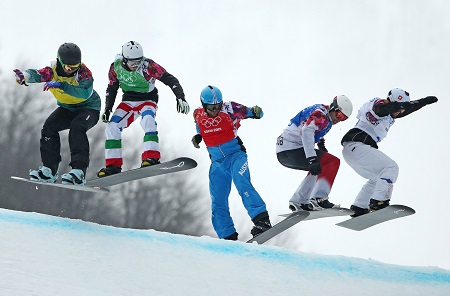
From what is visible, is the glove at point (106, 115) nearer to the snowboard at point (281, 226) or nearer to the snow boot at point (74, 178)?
the snow boot at point (74, 178)

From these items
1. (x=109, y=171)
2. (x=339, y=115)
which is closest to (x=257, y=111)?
(x=339, y=115)

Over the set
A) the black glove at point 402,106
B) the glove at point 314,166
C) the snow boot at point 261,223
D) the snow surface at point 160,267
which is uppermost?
the black glove at point 402,106

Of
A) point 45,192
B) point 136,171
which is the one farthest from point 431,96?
point 45,192

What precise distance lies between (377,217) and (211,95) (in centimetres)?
288

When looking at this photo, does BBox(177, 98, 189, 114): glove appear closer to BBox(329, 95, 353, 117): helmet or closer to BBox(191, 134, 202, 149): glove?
BBox(191, 134, 202, 149): glove

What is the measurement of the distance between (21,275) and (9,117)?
37890mm

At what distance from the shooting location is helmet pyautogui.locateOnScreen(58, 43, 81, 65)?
9.97 meters

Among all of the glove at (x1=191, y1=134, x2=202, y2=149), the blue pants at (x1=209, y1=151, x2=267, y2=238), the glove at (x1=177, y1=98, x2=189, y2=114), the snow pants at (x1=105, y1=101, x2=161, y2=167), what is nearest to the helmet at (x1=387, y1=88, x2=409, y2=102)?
the blue pants at (x1=209, y1=151, x2=267, y2=238)

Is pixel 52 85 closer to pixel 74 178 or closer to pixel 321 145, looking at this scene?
pixel 74 178

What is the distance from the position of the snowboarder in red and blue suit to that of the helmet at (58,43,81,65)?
1800 millimetres

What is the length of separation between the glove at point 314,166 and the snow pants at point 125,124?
6.61ft

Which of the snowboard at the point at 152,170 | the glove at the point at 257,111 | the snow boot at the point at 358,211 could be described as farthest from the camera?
the snow boot at the point at 358,211

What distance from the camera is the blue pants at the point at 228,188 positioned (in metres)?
10.8

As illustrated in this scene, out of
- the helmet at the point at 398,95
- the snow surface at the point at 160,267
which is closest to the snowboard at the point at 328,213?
the snow surface at the point at 160,267
